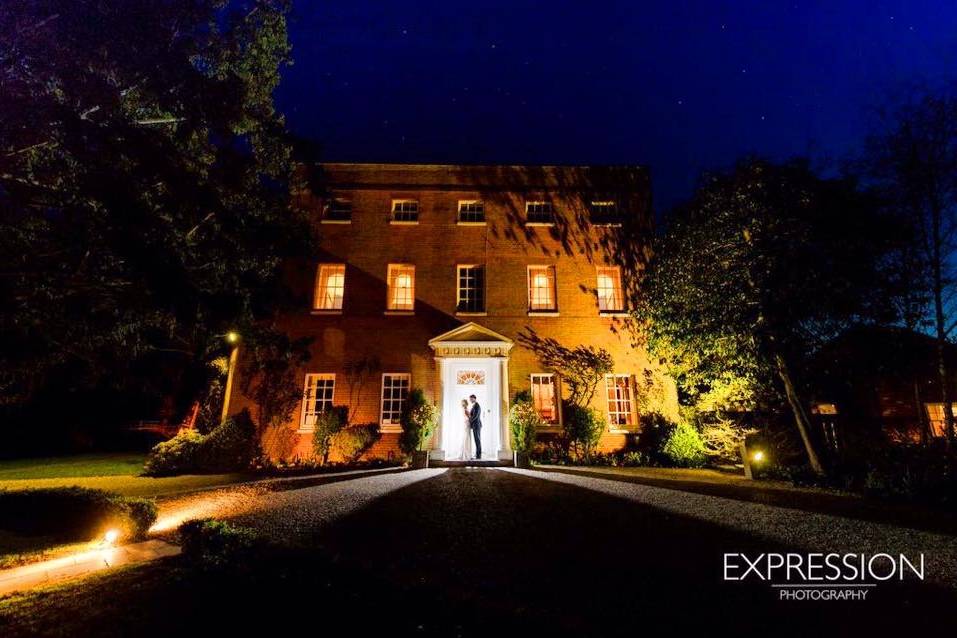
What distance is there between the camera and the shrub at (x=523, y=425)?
37.8ft

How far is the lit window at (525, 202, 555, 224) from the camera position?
1497 centimetres

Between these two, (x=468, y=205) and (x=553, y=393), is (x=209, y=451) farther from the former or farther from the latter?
(x=468, y=205)

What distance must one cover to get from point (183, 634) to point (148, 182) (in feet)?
25.1

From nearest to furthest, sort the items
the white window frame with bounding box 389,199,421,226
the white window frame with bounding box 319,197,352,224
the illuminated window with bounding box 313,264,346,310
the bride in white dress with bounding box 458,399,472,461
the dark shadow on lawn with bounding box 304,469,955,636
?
the dark shadow on lawn with bounding box 304,469,955,636
the bride in white dress with bounding box 458,399,472,461
the illuminated window with bounding box 313,264,346,310
the white window frame with bounding box 319,197,352,224
the white window frame with bounding box 389,199,421,226

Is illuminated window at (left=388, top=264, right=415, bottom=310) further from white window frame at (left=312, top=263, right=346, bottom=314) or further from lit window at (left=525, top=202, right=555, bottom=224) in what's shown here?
lit window at (left=525, top=202, right=555, bottom=224)

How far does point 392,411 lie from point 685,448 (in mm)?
8615

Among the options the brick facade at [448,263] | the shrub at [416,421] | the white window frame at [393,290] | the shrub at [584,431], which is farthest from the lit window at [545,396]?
the white window frame at [393,290]

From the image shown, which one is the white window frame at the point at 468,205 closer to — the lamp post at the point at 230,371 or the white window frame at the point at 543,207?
the white window frame at the point at 543,207

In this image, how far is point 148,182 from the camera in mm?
7543

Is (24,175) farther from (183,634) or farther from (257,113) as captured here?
(183,634)

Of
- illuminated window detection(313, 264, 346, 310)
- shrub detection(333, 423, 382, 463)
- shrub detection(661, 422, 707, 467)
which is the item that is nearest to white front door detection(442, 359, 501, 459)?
shrub detection(333, 423, 382, 463)

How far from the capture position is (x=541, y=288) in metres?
14.5

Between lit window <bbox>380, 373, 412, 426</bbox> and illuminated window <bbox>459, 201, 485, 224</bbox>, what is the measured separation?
233 inches

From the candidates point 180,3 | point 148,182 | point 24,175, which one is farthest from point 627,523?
point 180,3
